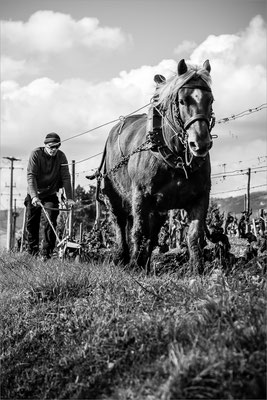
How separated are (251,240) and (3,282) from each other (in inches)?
120

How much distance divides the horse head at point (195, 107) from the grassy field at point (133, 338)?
4.17 ft

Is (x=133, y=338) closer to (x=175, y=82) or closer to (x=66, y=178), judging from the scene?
(x=175, y=82)

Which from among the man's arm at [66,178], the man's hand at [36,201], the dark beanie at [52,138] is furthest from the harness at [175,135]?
the man's arm at [66,178]

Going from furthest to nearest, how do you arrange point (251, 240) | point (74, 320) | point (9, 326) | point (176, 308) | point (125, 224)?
1. point (125, 224)
2. point (251, 240)
3. point (9, 326)
4. point (74, 320)
5. point (176, 308)

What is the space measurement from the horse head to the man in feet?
13.0

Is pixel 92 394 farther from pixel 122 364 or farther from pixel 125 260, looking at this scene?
pixel 125 260

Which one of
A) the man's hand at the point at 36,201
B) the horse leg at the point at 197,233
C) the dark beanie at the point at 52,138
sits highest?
the dark beanie at the point at 52,138

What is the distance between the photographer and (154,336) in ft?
13.9

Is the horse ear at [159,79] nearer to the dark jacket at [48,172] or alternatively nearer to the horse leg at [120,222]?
the horse leg at [120,222]

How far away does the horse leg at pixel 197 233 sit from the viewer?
21.6 feet

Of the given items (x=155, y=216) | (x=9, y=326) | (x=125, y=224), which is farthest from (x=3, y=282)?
(x=125, y=224)

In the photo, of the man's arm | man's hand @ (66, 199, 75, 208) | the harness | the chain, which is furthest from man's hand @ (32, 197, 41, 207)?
the harness

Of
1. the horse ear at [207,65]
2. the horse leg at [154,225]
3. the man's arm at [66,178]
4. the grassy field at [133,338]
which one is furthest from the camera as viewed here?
Result: the man's arm at [66,178]

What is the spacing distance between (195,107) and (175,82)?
20.4 inches
